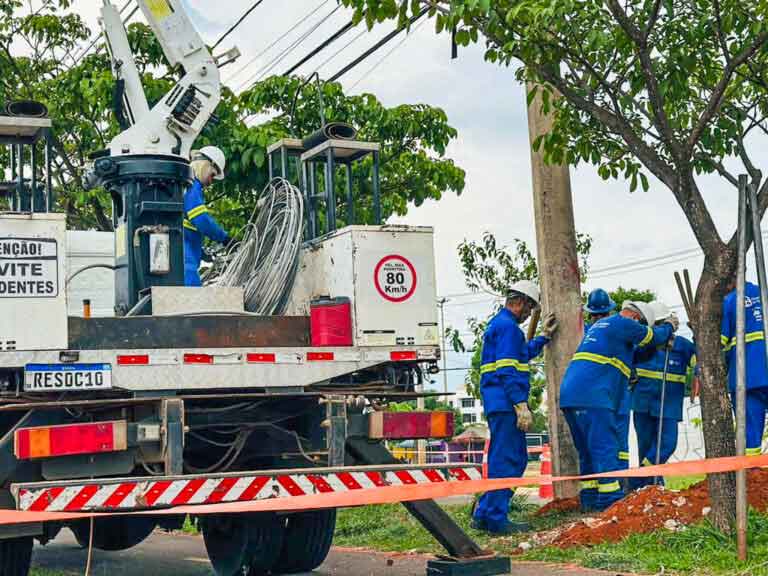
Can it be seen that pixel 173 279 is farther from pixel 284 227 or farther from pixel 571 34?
pixel 571 34

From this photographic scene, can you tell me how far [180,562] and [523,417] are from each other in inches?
124

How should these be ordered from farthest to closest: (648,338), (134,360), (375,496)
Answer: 1. (648,338)
2. (134,360)
3. (375,496)

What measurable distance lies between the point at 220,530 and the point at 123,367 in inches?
70.7

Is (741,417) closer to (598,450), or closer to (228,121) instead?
(598,450)

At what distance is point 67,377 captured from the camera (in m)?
7.01

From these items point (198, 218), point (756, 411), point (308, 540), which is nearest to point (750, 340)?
point (756, 411)

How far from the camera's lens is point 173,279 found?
337 inches

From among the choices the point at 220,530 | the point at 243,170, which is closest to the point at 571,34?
the point at 220,530

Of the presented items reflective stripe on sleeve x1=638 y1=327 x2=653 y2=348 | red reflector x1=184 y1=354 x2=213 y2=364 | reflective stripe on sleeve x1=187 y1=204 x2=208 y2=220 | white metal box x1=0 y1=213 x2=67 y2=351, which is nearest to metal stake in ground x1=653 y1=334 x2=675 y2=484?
reflective stripe on sleeve x1=638 y1=327 x2=653 y2=348

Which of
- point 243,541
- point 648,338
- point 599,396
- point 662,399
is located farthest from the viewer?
point 662,399

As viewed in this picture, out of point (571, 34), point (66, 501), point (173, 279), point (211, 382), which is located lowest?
point (66, 501)

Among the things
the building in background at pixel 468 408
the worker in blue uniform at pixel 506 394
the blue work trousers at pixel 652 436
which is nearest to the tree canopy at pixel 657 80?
the worker in blue uniform at pixel 506 394

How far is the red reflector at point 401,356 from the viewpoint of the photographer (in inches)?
314

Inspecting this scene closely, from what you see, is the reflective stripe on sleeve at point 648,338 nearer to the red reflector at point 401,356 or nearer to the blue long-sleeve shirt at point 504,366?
the blue long-sleeve shirt at point 504,366
